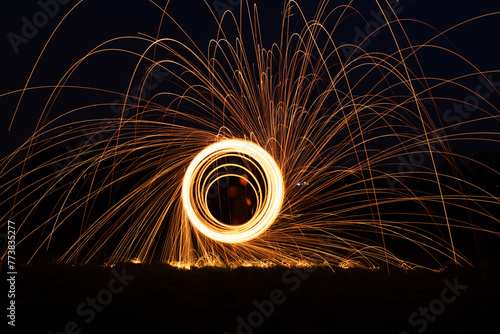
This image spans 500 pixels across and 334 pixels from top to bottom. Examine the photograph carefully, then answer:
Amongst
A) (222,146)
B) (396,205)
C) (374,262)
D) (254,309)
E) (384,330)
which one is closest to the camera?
(384,330)

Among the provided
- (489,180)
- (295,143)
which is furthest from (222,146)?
(489,180)

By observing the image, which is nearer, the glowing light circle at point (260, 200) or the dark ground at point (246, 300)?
the dark ground at point (246, 300)

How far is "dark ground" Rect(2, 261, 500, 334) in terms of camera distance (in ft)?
15.1

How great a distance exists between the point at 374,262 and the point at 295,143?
9.50 feet

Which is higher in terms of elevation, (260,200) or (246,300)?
(260,200)

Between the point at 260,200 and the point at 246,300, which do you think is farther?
the point at 260,200

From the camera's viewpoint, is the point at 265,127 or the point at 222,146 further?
the point at 265,127

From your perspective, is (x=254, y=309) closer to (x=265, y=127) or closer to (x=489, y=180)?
(x=265, y=127)

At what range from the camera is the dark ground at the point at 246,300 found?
4.61m

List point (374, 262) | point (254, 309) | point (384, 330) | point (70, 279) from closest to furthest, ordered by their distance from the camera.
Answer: point (384, 330) < point (254, 309) < point (70, 279) < point (374, 262)

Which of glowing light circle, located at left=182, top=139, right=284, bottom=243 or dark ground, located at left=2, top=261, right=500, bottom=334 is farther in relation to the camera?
glowing light circle, located at left=182, top=139, right=284, bottom=243

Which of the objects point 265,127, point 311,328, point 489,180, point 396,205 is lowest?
point 489,180

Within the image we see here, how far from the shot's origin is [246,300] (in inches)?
215

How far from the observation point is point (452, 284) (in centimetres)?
631
